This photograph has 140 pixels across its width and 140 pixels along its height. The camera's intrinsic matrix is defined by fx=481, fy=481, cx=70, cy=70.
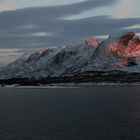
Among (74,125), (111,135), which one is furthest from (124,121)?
(111,135)

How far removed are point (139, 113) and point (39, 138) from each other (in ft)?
168

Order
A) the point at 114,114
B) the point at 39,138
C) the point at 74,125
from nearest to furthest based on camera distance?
1. the point at 39,138
2. the point at 74,125
3. the point at 114,114

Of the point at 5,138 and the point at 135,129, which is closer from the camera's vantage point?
the point at 5,138

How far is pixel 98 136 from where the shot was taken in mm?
95688

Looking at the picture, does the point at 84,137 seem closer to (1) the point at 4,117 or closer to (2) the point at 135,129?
(2) the point at 135,129

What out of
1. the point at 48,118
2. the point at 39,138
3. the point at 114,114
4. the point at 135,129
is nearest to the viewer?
the point at 39,138

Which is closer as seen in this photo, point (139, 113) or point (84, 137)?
point (84, 137)

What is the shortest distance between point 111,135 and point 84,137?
19.0 feet

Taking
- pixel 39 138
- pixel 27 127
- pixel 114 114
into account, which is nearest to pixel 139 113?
pixel 114 114

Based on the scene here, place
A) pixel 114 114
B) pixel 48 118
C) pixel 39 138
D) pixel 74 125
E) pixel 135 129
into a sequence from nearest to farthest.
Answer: pixel 39 138
pixel 135 129
pixel 74 125
pixel 48 118
pixel 114 114

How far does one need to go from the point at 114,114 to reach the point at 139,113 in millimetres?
7300

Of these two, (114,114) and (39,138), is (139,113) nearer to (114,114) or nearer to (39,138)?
(114,114)

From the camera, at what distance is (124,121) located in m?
119

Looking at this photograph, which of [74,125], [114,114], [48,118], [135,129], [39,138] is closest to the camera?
[39,138]
